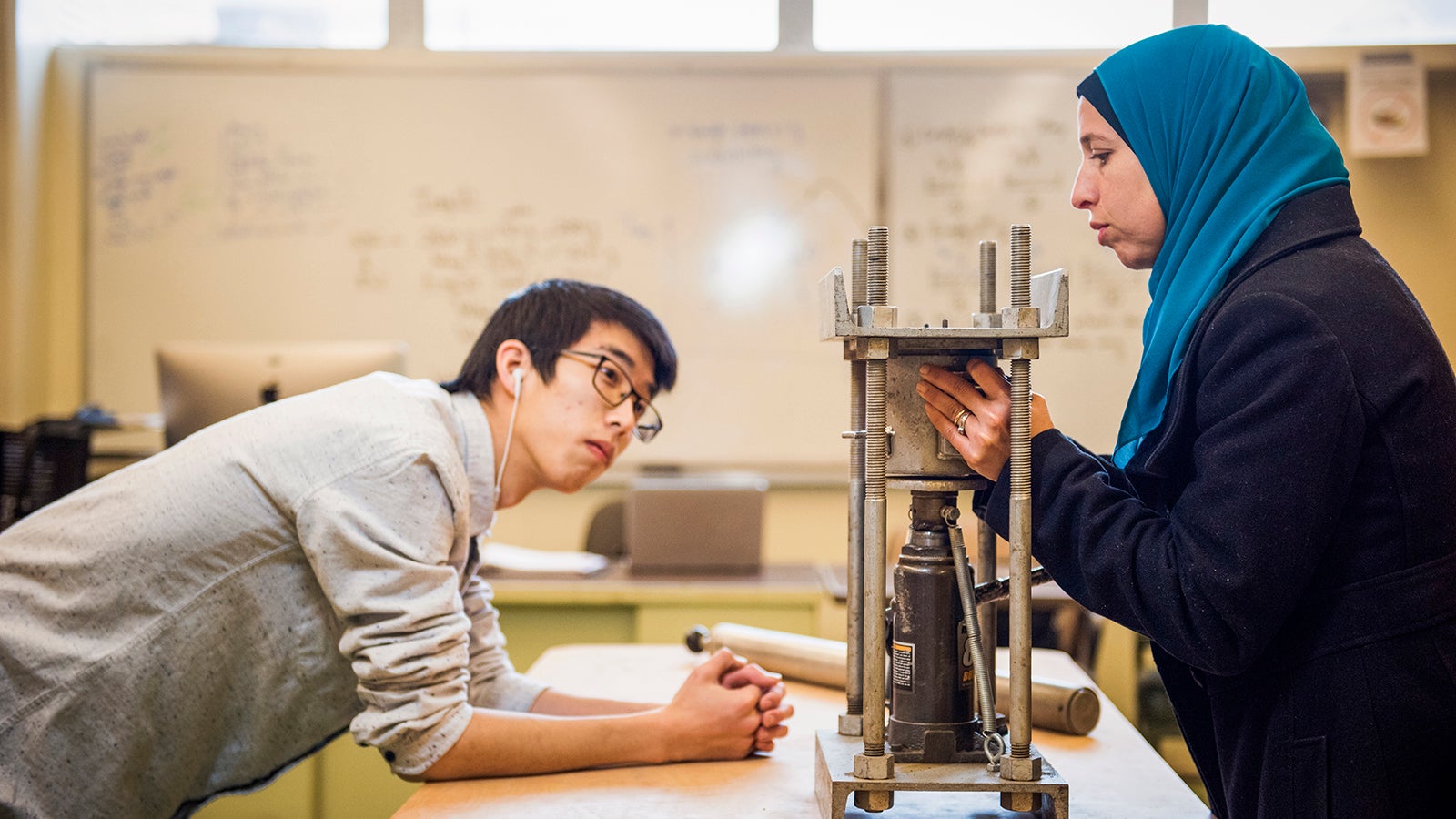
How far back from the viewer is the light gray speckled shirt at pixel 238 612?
1.20m

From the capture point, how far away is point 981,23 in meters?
3.75

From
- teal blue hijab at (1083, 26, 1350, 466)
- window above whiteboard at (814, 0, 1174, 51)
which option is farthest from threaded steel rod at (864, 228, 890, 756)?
window above whiteboard at (814, 0, 1174, 51)

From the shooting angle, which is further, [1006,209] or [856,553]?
[1006,209]

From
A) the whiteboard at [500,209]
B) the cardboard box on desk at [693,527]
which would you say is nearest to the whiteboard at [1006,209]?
the whiteboard at [500,209]

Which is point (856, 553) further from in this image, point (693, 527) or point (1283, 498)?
point (693, 527)

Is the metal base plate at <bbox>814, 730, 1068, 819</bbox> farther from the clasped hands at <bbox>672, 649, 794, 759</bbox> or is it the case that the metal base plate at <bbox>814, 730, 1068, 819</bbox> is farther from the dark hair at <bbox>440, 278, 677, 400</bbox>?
the dark hair at <bbox>440, 278, 677, 400</bbox>

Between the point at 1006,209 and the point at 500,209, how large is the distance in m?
1.65

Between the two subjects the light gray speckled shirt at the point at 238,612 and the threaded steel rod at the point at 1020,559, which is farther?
the light gray speckled shirt at the point at 238,612

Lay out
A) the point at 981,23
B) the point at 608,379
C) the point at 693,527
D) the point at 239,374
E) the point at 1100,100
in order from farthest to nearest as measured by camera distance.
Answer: the point at 981,23 → the point at 693,527 → the point at 239,374 → the point at 608,379 → the point at 1100,100

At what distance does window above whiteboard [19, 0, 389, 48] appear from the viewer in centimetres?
373

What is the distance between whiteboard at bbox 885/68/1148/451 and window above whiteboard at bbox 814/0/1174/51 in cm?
18

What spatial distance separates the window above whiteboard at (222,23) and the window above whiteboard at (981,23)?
1.53 metres

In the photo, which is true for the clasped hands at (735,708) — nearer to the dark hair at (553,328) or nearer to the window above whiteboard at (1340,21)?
the dark hair at (553,328)

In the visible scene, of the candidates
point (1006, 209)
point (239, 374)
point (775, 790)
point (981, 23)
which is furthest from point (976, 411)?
point (981, 23)
